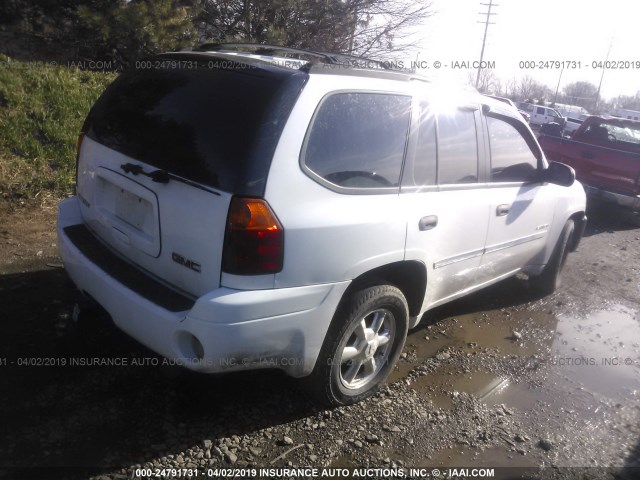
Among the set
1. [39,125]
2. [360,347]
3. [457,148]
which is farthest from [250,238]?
[39,125]

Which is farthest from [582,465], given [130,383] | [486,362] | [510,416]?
[130,383]

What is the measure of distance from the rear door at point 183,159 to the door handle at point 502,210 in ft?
6.69

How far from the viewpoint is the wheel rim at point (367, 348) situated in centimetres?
317

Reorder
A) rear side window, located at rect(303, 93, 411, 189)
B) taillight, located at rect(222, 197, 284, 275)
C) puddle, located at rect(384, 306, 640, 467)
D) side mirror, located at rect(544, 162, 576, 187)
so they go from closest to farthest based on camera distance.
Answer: taillight, located at rect(222, 197, 284, 275)
rear side window, located at rect(303, 93, 411, 189)
puddle, located at rect(384, 306, 640, 467)
side mirror, located at rect(544, 162, 576, 187)

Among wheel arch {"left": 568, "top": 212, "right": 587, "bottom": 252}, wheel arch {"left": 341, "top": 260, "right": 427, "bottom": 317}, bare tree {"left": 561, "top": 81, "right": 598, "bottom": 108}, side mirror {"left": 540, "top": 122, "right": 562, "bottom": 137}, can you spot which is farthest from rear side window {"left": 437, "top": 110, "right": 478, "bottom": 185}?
bare tree {"left": 561, "top": 81, "right": 598, "bottom": 108}

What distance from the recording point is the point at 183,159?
2711 mm

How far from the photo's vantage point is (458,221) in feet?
11.9

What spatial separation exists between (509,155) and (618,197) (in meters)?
5.10

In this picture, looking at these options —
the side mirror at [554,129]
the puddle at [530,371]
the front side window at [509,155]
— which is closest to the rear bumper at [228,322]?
the puddle at [530,371]

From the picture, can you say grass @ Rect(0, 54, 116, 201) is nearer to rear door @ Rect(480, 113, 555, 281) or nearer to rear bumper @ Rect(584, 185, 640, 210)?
rear door @ Rect(480, 113, 555, 281)

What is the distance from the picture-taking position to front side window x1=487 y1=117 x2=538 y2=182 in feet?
13.3

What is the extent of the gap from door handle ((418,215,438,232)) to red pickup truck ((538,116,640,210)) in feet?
20.6

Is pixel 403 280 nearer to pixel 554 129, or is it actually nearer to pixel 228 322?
pixel 228 322

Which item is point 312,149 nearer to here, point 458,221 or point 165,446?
point 458,221
